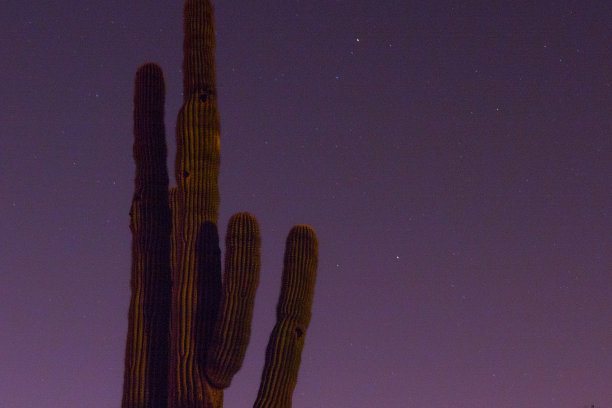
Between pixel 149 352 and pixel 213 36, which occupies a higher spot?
pixel 213 36

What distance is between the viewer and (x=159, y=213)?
10430 mm

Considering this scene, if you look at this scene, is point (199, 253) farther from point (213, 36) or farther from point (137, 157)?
point (213, 36)

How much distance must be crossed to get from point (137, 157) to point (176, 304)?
6.24 ft

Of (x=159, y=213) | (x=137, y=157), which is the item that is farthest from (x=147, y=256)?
(x=137, y=157)

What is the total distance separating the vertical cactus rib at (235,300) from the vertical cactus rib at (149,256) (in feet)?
2.70

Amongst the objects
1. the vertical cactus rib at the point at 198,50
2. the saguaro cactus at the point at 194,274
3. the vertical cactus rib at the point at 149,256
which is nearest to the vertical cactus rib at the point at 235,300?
the saguaro cactus at the point at 194,274

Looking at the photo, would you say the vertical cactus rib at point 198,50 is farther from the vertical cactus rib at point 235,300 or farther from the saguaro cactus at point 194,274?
the vertical cactus rib at point 235,300

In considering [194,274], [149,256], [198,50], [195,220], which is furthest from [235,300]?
[198,50]

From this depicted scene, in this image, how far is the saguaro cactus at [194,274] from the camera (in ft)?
31.3

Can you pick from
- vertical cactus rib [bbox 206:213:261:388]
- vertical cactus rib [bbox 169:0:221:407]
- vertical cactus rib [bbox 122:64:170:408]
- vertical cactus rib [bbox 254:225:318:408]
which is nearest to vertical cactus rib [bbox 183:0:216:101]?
vertical cactus rib [bbox 169:0:221:407]

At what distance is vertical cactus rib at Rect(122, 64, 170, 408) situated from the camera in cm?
989

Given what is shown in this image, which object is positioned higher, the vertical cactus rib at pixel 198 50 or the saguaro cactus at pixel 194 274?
the vertical cactus rib at pixel 198 50

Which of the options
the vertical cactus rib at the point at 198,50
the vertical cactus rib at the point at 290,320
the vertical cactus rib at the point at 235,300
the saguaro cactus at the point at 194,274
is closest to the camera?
the vertical cactus rib at the point at 235,300

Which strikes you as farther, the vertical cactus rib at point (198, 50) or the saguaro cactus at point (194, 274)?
Answer: the vertical cactus rib at point (198, 50)
